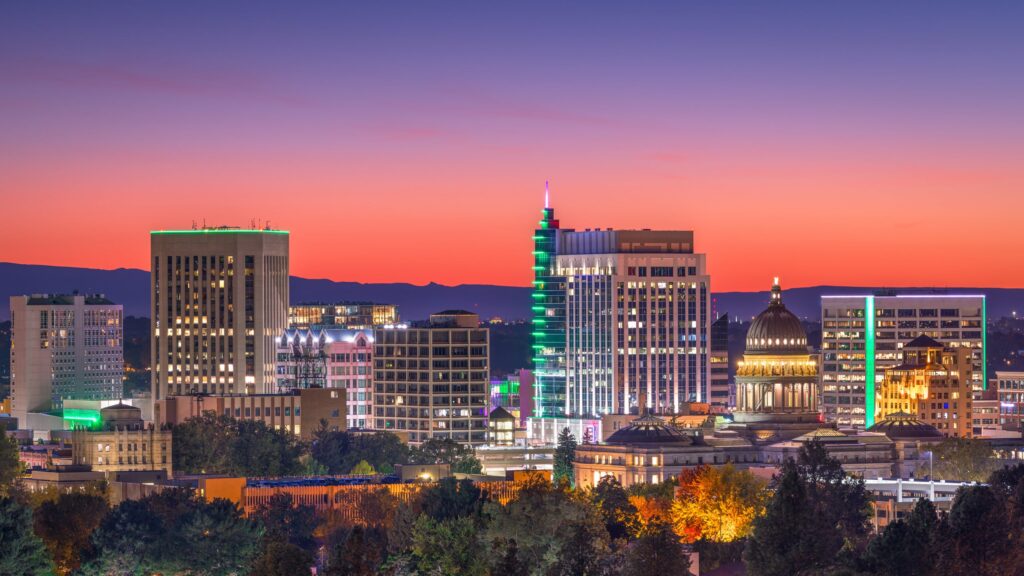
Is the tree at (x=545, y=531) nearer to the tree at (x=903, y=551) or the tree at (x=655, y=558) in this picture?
the tree at (x=655, y=558)

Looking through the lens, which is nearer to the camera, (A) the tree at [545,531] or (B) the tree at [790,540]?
(B) the tree at [790,540]

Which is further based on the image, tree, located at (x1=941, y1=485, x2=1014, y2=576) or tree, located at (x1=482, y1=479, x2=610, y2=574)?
tree, located at (x1=482, y1=479, x2=610, y2=574)

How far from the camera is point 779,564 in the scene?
174250 millimetres

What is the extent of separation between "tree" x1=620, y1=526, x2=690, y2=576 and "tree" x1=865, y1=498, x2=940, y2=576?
1142 centimetres

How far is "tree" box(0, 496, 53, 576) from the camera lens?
600 feet

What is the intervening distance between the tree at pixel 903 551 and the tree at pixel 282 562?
3356cm

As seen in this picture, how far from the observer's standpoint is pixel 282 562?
562 feet

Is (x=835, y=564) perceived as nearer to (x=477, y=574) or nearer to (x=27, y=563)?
(x=477, y=574)

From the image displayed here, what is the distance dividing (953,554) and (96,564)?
192 ft

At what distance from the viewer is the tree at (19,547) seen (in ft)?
600

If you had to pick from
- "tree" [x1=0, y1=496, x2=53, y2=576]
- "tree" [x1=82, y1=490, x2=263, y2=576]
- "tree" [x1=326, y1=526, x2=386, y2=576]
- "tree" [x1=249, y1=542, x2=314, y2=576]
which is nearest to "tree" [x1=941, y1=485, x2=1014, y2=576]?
"tree" [x1=326, y1=526, x2=386, y2=576]

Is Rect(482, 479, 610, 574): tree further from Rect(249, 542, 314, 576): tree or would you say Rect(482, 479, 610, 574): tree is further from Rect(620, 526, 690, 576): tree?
Rect(249, 542, 314, 576): tree

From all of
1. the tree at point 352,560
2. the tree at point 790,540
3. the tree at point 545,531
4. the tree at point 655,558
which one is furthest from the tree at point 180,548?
the tree at point 790,540

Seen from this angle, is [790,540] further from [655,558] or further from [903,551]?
[903,551]
